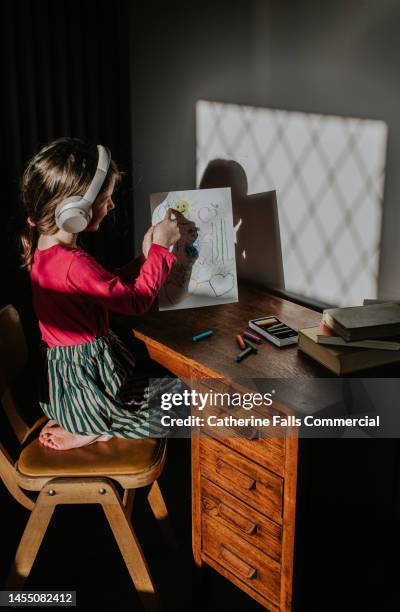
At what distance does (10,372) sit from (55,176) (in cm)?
50

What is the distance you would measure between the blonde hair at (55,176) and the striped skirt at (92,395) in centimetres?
32

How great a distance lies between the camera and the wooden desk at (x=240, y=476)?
1.56m

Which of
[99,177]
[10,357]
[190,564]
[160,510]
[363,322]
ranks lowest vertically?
[190,564]

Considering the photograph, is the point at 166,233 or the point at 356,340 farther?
the point at 166,233

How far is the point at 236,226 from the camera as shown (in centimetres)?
217

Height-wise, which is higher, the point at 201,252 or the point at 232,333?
the point at 201,252

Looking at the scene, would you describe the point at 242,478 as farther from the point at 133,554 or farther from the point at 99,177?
the point at 99,177

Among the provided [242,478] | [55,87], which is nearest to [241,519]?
[242,478]

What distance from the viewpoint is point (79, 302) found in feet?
5.54

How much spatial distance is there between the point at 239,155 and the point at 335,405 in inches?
37.5

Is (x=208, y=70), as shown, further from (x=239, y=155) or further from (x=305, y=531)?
(x=305, y=531)

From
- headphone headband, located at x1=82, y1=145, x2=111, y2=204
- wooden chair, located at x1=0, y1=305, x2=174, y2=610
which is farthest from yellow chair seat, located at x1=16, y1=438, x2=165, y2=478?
headphone headband, located at x1=82, y1=145, x2=111, y2=204

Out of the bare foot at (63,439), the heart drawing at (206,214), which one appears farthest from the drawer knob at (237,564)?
the heart drawing at (206,214)

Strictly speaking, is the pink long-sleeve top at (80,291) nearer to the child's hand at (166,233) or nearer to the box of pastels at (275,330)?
the child's hand at (166,233)
